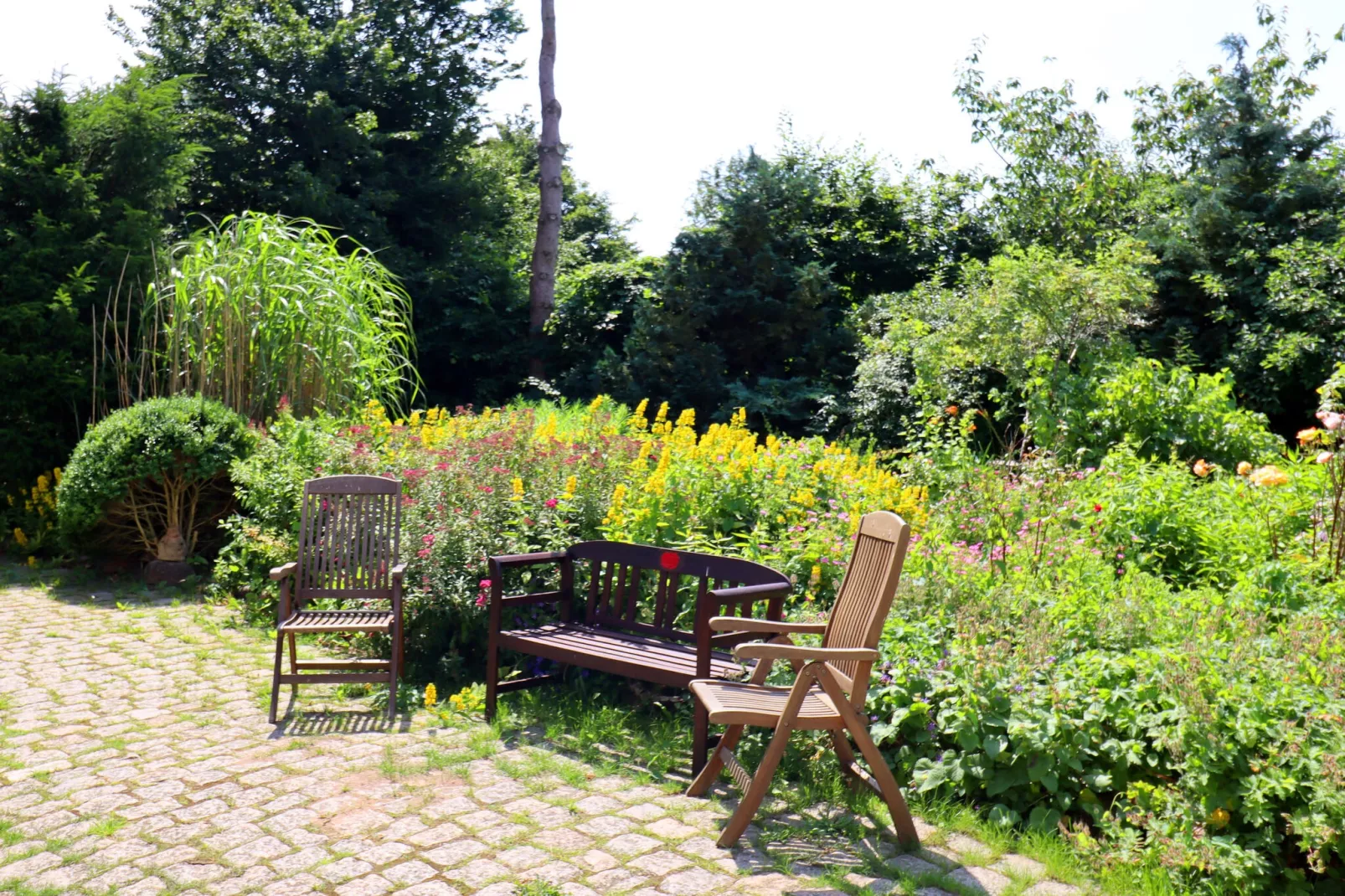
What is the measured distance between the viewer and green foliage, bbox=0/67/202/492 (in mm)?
9938

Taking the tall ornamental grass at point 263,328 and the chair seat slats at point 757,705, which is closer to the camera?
the chair seat slats at point 757,705

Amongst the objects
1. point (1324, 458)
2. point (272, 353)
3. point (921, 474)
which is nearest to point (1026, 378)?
point (921, 474)

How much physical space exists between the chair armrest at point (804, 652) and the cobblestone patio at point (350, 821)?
705 millimetres

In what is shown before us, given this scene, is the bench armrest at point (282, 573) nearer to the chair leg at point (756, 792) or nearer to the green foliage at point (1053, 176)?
the chair leg at point (756, 792)

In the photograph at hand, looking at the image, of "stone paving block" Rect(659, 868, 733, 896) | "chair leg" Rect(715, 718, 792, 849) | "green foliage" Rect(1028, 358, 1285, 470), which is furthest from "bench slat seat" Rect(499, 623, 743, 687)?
"green foliage" Rect(1028, 358, 1285, 470)

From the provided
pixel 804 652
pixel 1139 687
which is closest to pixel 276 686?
pixel 804 652

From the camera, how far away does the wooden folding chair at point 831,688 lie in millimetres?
3711

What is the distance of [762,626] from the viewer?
434 centimetres

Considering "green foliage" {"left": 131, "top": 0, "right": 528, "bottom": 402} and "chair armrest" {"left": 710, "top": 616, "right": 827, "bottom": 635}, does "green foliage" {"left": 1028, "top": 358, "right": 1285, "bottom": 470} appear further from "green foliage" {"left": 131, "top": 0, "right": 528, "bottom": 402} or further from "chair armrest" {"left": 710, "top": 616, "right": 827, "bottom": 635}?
"green foliage" {"left": 131, "top": 0, "right": 528, "bottom": 402}

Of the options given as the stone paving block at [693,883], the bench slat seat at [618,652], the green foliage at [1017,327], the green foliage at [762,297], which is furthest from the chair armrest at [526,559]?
the green foliage at [762,297]

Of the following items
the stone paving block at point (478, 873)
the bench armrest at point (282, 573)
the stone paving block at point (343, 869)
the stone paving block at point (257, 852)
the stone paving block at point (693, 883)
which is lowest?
the stone paving block at point (257, 852)

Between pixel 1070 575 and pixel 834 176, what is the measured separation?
1172 centimetres

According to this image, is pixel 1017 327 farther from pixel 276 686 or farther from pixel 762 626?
pixel 276 686

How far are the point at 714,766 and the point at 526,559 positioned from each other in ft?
5.45
